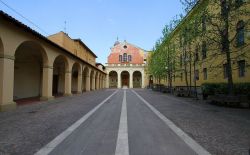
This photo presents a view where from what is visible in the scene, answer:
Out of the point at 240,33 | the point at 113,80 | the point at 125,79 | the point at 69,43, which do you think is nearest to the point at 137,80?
the point at 125,79

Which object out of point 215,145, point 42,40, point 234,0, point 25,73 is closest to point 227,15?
point 234,0

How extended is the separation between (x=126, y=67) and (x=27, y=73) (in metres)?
43.6

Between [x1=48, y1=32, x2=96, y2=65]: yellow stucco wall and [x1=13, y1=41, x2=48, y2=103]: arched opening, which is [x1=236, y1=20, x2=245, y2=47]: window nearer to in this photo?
[x1=13, y1=41, x2=48, y2=103]: arched opening

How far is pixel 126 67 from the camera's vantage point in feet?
205

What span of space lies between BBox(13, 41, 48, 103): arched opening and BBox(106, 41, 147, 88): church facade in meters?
41.0

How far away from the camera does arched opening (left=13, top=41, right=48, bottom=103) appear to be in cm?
1777

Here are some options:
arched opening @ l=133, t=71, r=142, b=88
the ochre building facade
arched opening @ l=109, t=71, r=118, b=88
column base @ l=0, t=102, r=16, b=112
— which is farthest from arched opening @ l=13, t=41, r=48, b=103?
arched opening @ l=133, t=71, r=142, b=88

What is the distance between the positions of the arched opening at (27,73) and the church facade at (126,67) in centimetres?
4096

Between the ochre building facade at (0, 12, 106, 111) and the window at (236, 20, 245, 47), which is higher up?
the window at (236, 20, 245, 47)

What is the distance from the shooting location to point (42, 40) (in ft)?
48.6

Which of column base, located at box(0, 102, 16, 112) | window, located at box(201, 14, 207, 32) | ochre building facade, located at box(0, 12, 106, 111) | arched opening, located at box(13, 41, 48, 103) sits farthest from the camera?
arched opening, located at box(13, 41, 48, 103)

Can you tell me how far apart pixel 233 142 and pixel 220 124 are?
243 cm

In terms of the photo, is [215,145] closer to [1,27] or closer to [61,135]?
[61,135]

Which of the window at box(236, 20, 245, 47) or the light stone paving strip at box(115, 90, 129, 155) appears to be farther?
the window at box(236, 20, 245, 47)
